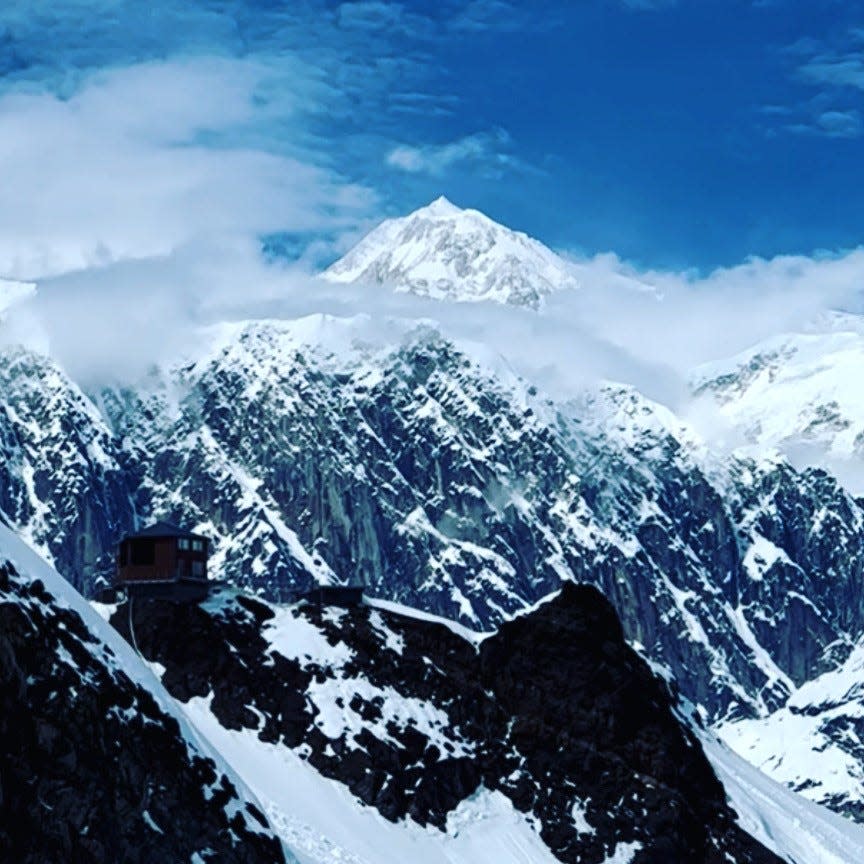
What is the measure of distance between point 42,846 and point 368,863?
53.3 metres

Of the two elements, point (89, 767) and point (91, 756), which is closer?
point (89, 767)

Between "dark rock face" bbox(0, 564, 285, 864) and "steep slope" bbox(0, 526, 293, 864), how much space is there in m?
0.08

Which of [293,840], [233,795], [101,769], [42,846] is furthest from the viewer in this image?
[293,840]

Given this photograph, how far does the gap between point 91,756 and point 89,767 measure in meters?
1.14

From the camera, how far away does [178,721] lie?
568 feet

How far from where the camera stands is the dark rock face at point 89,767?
501ft

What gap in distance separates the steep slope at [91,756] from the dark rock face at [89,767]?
3.2 inches

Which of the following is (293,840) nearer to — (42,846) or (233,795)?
(233,795)

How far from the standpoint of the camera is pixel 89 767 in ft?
522

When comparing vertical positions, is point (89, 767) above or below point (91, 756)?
below

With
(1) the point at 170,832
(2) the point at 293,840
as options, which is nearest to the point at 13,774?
(1) the point at 170,832

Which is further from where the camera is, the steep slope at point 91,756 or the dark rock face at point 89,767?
the steep slope at point 91,756

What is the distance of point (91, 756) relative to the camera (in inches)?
6304

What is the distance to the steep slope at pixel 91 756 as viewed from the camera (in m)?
153
